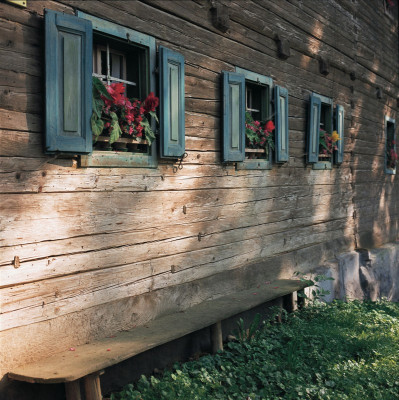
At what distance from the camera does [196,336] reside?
510cm

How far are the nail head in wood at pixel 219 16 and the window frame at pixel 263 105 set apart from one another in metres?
0.51

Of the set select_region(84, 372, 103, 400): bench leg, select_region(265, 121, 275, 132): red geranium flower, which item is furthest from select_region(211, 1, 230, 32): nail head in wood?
select_region(84, 372, 103, 400): bench leg

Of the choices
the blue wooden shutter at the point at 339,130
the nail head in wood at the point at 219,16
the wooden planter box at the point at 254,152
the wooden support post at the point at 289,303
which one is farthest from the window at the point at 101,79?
the blue wooden shutter at the point at 339,130

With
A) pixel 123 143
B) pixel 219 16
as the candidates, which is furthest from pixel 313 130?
pixel 123 143

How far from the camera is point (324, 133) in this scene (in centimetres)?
786

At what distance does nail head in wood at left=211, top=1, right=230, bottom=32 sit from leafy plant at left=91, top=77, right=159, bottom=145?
4.85 ft

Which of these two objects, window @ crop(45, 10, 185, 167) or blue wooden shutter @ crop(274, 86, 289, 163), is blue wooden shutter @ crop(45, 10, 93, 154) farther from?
blue wooden shutter @ crop(274, 86, 289, 163)

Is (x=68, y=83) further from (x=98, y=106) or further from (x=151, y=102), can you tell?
(x=151, y=102)

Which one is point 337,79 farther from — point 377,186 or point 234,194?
point 234,194

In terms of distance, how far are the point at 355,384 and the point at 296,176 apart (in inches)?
124

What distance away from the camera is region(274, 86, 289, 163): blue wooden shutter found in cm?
641

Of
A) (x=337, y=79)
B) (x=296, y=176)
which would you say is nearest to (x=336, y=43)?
(x=337, y=79)

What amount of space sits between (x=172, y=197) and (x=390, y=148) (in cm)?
773

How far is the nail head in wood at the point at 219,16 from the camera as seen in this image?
5.32 m
